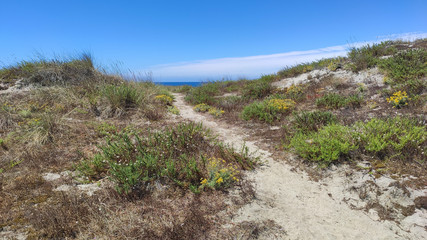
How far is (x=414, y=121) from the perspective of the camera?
5.09 meters

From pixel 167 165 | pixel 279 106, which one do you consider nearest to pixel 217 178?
pixel 167 165

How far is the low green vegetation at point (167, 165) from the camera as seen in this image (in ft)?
12.5

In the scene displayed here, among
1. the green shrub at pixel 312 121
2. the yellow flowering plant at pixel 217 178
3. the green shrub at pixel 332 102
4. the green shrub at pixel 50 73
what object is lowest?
the yellow flowering plant at pixel 217 178

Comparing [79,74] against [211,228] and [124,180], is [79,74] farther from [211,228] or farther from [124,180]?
[211,228]

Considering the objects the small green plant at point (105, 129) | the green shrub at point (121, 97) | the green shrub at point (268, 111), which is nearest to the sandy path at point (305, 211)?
the green shrub at point (268, 111)

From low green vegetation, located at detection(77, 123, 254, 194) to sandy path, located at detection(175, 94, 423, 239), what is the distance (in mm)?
626

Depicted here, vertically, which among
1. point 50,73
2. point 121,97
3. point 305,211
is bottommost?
point 305,211

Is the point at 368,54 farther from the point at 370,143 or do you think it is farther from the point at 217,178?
the point at 217,178

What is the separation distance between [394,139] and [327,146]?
4.54ft

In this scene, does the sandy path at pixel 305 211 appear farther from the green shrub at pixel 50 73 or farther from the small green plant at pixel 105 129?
the green shrub at pixel 50 73

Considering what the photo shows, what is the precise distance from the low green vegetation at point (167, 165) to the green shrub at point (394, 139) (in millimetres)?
2491

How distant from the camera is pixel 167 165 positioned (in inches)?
156

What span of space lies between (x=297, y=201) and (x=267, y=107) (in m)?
5.26

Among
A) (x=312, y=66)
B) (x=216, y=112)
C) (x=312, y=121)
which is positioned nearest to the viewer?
(x=312, y=121)
